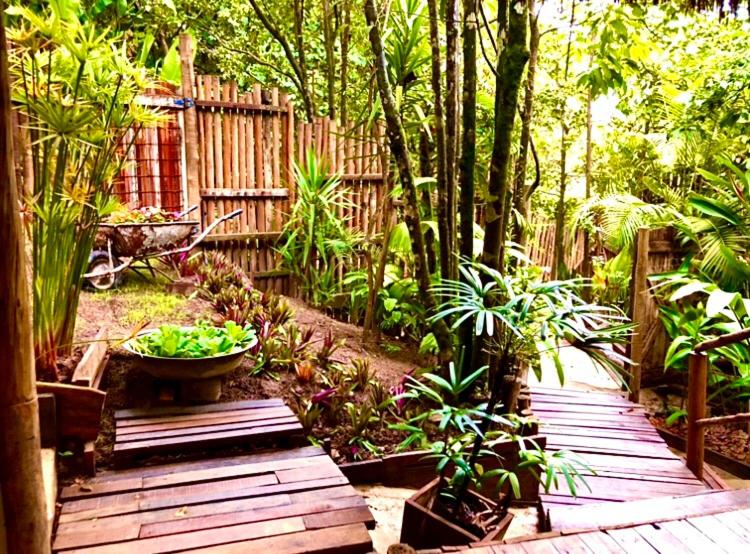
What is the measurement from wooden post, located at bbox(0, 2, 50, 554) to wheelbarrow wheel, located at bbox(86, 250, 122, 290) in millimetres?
2948

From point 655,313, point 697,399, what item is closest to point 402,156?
point 697,399

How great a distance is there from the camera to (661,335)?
5.66m

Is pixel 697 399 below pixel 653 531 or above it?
above

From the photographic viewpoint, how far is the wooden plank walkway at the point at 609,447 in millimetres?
3139

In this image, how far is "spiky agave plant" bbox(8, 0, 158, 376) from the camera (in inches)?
→ 98.7

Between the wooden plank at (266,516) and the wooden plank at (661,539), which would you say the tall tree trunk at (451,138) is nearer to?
the wooden plank at (266,516)

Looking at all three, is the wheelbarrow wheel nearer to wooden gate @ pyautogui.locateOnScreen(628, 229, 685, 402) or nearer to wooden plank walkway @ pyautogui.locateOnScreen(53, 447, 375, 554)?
wooden plank walkway @ pyautogui.locateOnScreen(53, 447, 375, 554)

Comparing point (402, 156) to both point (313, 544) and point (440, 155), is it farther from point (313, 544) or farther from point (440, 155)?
point (313, 544)

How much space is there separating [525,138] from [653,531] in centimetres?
253

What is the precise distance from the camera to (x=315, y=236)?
5.62 m

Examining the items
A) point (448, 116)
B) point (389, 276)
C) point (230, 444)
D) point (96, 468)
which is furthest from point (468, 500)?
point (389, 276)

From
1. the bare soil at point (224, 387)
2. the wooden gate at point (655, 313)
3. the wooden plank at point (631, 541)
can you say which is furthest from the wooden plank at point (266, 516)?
the wooden gate at point (655, 313)

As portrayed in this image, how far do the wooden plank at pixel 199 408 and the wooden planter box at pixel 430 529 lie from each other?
1.13 metres

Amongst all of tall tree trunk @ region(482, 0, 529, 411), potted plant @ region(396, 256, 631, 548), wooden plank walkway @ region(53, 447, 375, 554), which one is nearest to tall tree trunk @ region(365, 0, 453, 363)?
tall tree trunk @ region(482, 0, 529, 411)
